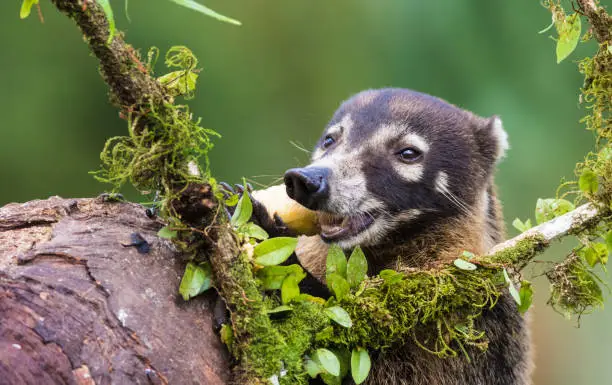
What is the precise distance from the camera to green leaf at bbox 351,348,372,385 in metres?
3.06

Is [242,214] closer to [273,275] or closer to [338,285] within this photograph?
[273,275]

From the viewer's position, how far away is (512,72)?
28.2 feet

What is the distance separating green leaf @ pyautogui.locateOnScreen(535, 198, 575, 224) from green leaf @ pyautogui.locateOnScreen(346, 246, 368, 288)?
1.28 meters

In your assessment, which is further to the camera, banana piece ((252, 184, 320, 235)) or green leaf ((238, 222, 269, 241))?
banana piece ((252, 184, 320, 235))

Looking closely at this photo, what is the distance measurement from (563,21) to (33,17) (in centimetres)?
685

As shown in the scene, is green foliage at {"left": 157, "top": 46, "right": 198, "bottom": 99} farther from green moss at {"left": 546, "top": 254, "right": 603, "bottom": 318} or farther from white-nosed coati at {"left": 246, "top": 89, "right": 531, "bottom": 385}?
green moss at {"left": 546, "top": 254, "right": 603, "bottom": 318}

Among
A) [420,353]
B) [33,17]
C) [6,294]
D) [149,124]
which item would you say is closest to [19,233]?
[6,294]

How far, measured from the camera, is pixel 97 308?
261 centimetres

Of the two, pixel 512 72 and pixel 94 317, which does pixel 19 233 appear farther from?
pixel 512 72

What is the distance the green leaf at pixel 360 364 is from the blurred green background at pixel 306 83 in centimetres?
512

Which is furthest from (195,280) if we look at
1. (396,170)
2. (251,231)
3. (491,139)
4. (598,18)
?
(491,139)

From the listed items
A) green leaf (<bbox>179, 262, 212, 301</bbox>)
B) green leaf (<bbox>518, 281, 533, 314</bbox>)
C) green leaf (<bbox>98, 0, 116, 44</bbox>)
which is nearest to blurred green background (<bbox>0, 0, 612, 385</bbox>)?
green leaf (<bbox>518, 281, 533, 314</bbox>)

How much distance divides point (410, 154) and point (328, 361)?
182cm

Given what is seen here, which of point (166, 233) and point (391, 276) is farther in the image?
point (391, 276)
